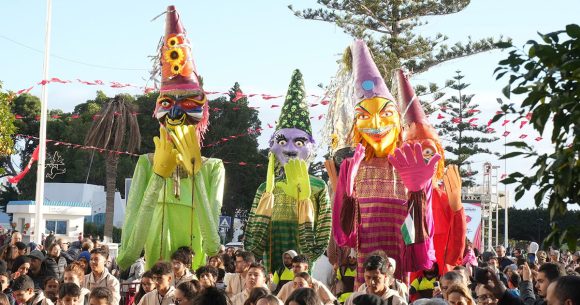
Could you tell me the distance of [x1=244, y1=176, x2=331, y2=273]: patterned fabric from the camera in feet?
40.6

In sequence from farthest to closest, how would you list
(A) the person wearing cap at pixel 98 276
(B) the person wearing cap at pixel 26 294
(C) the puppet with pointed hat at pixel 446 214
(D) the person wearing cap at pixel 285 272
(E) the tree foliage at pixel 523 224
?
(E) the tree foliage at pixel 523 224 → (C) the puppet with pointed hat at pixel 446 214 → (D) the person wearing cap at pixel 285 272 → (A) the person wearing cap at pixel 98 276 → (B) the person wearing cap at pixel 26 294

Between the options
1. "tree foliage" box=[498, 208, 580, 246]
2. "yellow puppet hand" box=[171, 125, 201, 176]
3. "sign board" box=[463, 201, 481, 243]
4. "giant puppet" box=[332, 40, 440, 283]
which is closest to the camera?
"giant puppet" box=[332, 40, 440, 283]

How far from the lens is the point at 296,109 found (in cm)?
1288

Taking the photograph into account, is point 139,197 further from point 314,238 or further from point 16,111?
point 16,111

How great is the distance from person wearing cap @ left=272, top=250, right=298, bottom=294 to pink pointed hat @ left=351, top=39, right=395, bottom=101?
6.68ft

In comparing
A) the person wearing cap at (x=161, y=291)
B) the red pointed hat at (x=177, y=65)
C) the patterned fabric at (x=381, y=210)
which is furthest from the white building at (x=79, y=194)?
the person wearing cap at (x=161, y=291)

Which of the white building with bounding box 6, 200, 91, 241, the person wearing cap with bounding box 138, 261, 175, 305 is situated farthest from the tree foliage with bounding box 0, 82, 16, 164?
the person wearing cap with bounding box 138, 261, 175, 305

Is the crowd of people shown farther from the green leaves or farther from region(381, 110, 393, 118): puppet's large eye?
the green leaves

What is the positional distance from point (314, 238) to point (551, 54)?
856cm

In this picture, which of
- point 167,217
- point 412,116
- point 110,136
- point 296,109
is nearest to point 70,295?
point 167,217

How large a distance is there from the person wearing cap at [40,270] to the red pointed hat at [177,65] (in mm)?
2426

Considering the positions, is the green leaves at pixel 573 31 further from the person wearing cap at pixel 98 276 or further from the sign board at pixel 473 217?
the sign board at pixel 473 217

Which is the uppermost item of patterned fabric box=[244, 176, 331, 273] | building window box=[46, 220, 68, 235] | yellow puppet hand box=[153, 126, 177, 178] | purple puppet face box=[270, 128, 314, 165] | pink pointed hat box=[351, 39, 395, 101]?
pink pointed hat box=[351, 39, 395, 101]

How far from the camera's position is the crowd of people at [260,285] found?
19.2 feet
